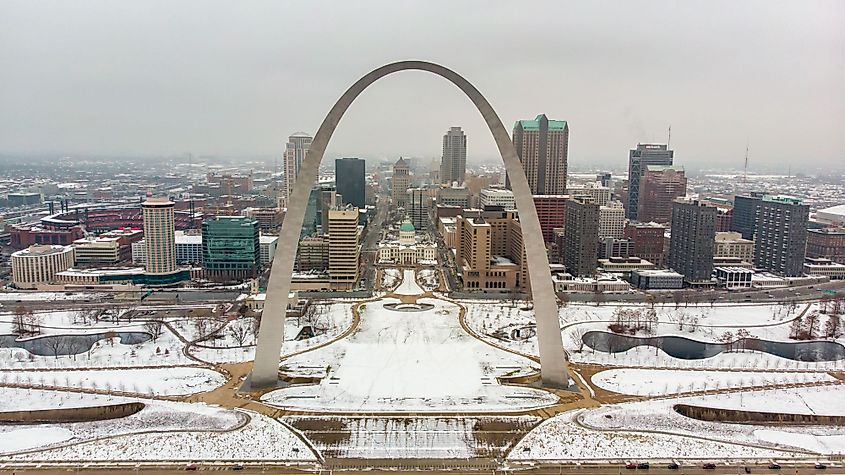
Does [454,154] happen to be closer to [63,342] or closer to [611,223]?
[611,223]

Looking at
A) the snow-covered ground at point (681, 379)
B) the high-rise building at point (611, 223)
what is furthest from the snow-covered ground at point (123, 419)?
the high-rise building at point (611, 223)

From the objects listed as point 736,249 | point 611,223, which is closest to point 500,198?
point 611,223

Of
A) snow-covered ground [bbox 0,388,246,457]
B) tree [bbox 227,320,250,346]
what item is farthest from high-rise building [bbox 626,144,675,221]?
snow-covered ground [bbox 0,388,246,457]

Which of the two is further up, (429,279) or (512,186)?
(512,186)

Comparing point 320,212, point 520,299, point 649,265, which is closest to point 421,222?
point 320,212

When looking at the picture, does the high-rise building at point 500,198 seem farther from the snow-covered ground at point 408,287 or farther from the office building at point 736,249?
the snow-covered ground at point 408,287

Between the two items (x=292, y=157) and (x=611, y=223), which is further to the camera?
(x=292, y=157)
